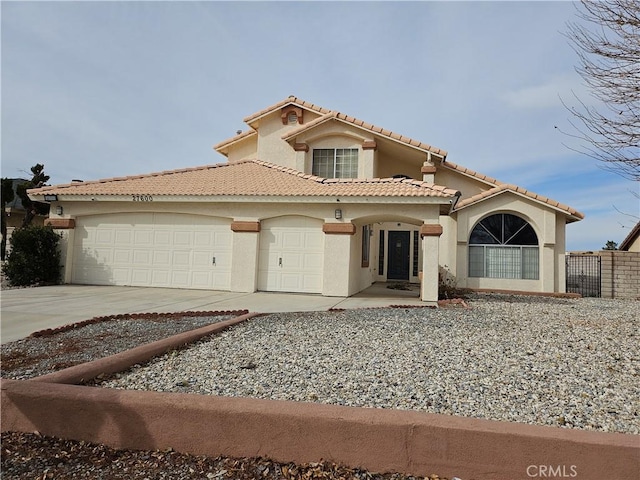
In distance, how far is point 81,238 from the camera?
1442 centimetres

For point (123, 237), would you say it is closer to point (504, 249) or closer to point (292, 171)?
point (292, 171)

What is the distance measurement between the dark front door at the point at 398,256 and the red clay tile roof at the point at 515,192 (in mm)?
3906

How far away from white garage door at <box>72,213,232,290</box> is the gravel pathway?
6.91m

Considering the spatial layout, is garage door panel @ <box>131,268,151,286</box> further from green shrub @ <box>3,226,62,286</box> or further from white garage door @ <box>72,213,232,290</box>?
green shrub @ <box>3,226,62,286</box>

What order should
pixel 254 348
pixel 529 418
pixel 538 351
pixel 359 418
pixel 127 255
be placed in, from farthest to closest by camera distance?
pixel 127 255 < pixel 254 348 < pixel 538 351 < pixel 529 418 < pixel 359 418

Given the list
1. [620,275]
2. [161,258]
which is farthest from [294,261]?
[620,275]

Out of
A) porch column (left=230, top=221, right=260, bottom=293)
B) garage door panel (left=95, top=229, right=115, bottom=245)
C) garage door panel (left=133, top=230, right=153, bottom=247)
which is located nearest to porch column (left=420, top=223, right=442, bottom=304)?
porch column (left=230, top=221, right=260, bottom=293)

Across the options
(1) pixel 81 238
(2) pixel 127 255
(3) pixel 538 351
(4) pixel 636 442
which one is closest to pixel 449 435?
(4) pixel 636 442

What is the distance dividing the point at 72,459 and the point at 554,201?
1708 centimetres

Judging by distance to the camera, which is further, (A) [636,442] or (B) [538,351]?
(B) [538,351]

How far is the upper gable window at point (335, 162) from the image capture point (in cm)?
1714

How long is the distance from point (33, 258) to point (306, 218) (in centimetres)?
925

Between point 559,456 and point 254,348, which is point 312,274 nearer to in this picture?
point 254,348

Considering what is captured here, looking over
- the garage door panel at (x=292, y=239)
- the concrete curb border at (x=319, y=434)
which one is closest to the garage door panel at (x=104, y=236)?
the garage door panel at (x=292, y=239)
